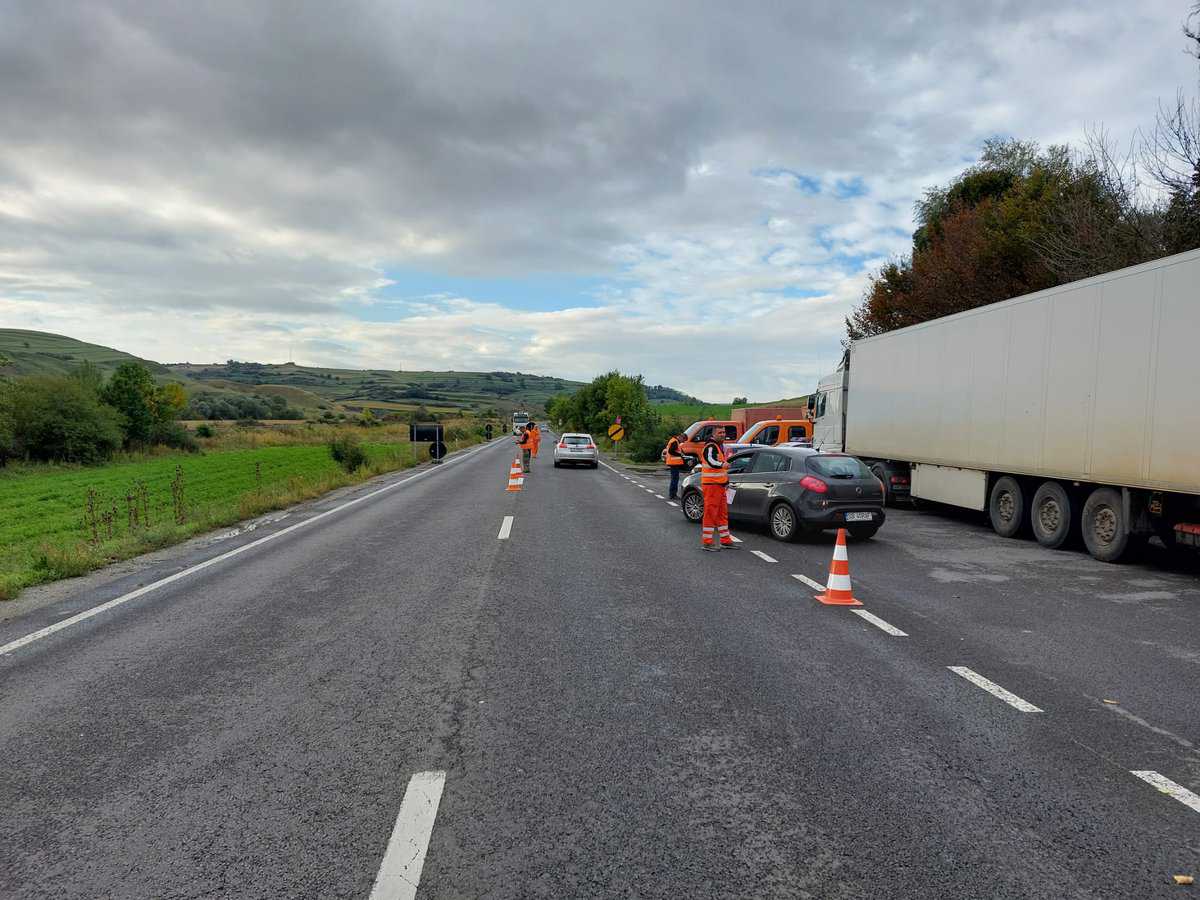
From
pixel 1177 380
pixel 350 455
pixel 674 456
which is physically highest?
pixel 1177 380

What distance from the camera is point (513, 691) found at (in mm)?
4766

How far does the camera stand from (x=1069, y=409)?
33.5 ft

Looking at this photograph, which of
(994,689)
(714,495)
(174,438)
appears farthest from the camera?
(174,438)

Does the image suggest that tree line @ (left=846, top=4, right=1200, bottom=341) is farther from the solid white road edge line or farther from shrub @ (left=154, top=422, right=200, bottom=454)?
shrub @ (left=154, top=422, right=200, bottom=454)

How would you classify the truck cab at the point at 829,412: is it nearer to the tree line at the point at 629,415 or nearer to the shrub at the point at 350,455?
the tree line at the point at 629,415

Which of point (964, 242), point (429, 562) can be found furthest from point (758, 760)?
point (964, 242)

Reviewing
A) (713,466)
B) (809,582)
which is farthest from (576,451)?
(809,582)

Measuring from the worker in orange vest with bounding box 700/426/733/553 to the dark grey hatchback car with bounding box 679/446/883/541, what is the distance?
1.16m

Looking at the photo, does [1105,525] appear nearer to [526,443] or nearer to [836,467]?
[836,467]

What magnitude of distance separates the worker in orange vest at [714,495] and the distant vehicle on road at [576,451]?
1987 cm

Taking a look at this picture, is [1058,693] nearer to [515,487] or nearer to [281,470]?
[515,487]

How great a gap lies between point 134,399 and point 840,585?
201ft

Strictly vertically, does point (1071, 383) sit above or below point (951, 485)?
above

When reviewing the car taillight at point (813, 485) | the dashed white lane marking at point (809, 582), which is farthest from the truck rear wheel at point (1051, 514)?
the dashed white lane marking at point (809, 582)
